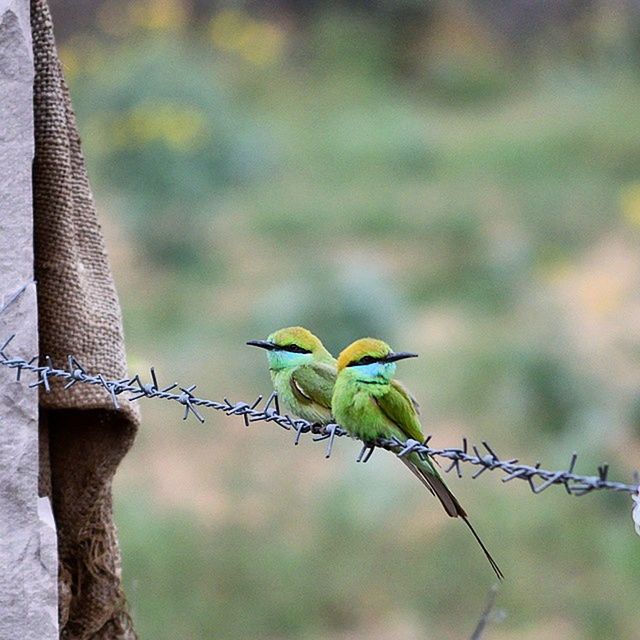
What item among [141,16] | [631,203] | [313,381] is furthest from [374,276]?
[141,16]

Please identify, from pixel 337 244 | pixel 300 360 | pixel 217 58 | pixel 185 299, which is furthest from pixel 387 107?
pixel 300 360

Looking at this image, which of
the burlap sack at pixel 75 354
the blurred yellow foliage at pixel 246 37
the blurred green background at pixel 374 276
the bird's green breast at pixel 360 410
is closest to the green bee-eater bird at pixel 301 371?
the bird's green breast at pixel 360 410

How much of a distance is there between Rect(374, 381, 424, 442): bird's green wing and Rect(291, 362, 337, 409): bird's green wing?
16 centimetres

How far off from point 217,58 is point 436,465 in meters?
11.7

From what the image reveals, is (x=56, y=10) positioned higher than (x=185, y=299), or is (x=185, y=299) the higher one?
(x=56, y=10)

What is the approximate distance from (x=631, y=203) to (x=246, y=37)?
5.42 meters

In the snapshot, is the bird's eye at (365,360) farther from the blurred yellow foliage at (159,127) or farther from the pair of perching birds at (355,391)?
the blurred yellow foliage at (159,127)

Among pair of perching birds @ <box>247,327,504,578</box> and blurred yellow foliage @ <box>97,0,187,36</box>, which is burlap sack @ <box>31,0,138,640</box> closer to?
pair of perching birds @ <box>247,327,504,578</box>

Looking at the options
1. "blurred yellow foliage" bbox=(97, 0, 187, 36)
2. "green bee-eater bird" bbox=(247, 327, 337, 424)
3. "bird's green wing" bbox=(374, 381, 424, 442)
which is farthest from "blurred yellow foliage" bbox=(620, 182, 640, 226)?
"bird's green wing" bbox=(374, 381, 424, 442)

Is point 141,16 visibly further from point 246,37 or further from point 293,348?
point 293,348

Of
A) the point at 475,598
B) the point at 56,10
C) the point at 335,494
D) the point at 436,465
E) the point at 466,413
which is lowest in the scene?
the point at 436,465

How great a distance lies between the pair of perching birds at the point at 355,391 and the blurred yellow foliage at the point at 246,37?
11453 millimetres

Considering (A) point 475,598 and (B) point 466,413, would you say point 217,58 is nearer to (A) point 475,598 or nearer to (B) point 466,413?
(B) point 466,413

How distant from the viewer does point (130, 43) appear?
12.2 metres
